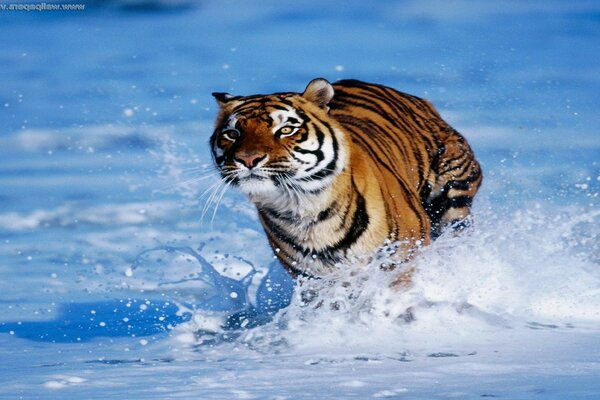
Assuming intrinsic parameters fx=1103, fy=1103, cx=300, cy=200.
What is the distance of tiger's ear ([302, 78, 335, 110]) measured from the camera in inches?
192

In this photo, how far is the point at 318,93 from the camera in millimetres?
4898

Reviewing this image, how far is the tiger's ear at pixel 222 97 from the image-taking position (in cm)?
502

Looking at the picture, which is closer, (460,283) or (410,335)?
(410,335)

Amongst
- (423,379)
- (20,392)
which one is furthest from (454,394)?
(20,392)

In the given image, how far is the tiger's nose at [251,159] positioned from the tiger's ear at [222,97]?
567 mm

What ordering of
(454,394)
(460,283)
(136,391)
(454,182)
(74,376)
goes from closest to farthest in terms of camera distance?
1. (454,394)
2. (136,391)
3. (74,376)
4. (460,283)
5. (454,182)

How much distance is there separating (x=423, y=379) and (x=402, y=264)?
38.9 inches

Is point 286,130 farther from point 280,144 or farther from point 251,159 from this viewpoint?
point 251,159

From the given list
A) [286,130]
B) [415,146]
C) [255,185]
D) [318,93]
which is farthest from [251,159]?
[415,146]

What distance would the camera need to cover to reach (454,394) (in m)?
3.66

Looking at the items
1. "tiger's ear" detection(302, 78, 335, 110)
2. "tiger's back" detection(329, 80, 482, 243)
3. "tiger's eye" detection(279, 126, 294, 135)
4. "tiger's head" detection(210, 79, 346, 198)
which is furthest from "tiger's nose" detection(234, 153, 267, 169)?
"tiger's back" detection(329, 80, 482, 243)

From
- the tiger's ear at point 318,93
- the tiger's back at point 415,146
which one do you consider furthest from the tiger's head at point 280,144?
the tiger's back at point 415,146

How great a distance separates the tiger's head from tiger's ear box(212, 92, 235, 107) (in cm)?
8

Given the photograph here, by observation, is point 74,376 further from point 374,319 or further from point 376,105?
point 376,105
